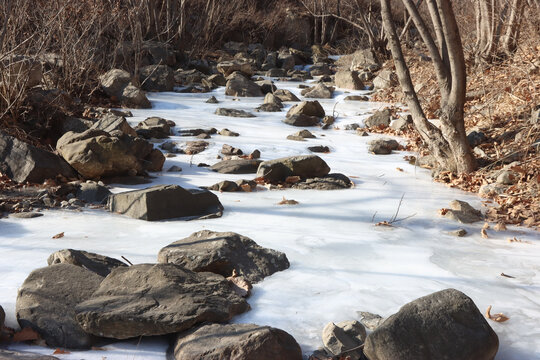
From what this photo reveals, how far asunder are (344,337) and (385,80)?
9.47 m

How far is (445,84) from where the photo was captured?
5648 mm

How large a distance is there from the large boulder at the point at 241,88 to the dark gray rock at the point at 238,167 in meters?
5.19

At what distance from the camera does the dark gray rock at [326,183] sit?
5.36 m

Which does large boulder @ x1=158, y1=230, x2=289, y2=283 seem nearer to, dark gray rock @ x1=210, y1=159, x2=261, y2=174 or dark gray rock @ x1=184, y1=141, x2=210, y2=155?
dark gray rock @ x1=210, y1=159, x2=261, y2=174

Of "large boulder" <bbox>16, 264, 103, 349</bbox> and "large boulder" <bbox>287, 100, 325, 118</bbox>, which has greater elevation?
"large boulder" <bbox>287, 100, 325, 118</bbox>

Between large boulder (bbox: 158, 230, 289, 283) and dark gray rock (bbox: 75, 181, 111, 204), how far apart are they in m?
1.60

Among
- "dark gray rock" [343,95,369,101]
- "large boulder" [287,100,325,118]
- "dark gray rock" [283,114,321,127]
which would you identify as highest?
"dark gray rock" [343,95,369,101]

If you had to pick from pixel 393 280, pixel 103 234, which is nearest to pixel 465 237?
pixel 393 280

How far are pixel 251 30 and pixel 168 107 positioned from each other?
8.96 m

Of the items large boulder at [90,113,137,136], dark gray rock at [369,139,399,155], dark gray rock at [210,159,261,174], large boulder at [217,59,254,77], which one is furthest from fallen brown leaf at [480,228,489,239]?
large boulder at [217,59,254,77]

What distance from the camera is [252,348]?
2.29m

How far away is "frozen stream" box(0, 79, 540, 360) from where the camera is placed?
2.79m

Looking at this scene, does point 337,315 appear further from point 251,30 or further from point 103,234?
point 251,30

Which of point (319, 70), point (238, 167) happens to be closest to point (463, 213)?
point (238, 167)
